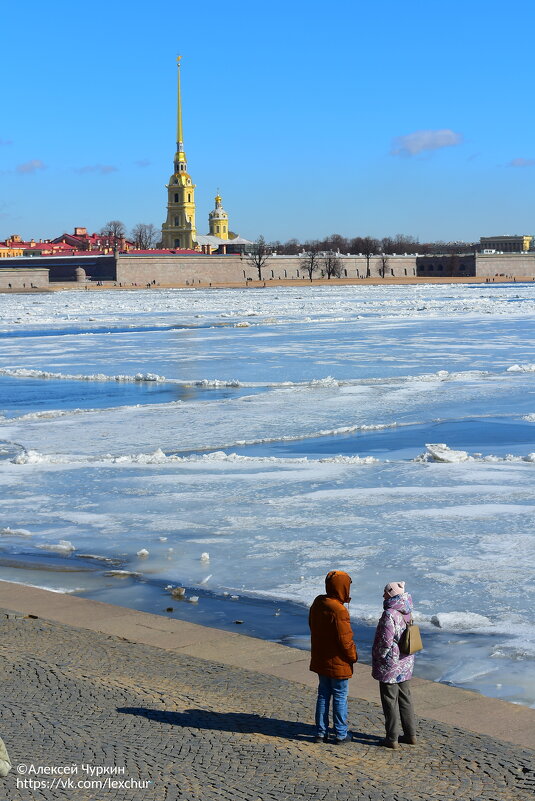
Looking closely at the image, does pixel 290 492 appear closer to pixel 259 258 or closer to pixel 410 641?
pixel 410 641

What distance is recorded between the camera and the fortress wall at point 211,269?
132000mm

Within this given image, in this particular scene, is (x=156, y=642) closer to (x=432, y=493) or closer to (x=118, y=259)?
(x=432, y=493)

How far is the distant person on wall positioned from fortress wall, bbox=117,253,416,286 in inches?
4980

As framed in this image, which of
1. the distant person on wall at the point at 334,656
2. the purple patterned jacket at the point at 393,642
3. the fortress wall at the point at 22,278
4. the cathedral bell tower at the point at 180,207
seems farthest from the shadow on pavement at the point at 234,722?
the cathedral bell tower at the point at 180,207

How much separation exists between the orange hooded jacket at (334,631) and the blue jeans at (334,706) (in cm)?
5

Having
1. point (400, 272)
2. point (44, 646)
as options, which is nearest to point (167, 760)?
point (44, 646)

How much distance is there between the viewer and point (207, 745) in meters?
5.31

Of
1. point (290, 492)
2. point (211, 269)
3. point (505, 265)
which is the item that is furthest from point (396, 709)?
point (505, 265)

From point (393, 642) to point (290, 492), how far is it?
6.46m

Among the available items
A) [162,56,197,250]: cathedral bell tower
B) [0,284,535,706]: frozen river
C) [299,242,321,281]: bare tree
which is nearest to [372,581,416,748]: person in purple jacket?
[0,284,535,706]: frozen river

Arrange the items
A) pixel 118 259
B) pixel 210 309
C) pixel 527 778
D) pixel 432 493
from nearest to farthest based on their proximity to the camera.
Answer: pixel 527 778
pixel 432 493
pixel 210 309
pixel 118 259

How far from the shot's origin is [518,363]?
88.1 feet

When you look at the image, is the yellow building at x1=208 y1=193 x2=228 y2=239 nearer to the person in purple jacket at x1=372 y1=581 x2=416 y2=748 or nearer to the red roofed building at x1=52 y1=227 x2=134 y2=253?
the red roofed building at x1=52 y1=227 x2=134 y2=253

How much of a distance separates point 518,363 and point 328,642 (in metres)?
22.2
